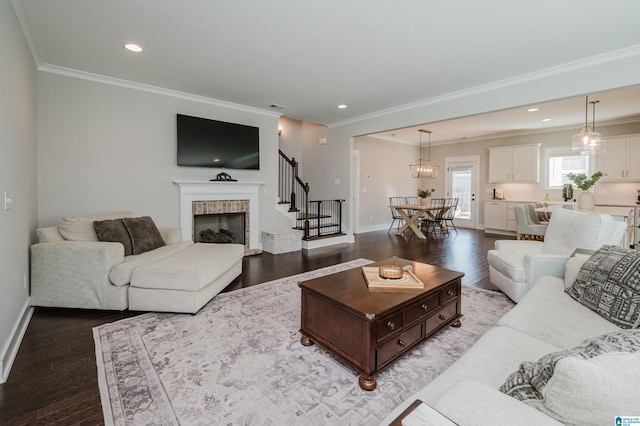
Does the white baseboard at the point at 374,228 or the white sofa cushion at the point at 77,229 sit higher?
the white sofa cushion at the point at 77,229

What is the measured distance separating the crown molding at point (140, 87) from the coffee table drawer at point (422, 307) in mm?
4439

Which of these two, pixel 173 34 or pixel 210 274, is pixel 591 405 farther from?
pixel 173 34

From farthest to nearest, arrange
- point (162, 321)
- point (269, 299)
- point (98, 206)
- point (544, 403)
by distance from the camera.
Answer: point (98, 206) → point (269, 299) → point (162, 321) → point (544, 403)

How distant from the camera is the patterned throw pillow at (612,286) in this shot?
1.63m

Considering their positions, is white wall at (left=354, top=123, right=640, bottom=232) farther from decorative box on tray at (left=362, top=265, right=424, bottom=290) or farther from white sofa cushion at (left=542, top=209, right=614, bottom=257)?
decorative box on tray at (left=362, top=265, right=424, bottom=290)

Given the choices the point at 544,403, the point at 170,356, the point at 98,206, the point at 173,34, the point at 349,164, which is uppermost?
the point at 173,34

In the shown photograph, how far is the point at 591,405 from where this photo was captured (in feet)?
2.33

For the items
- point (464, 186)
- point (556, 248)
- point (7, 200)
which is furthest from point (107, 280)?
point (464, 186)

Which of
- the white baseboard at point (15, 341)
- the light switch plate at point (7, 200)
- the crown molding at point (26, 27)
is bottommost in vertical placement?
the white baseboard at point (15, 341)

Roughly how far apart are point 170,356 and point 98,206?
114 inches

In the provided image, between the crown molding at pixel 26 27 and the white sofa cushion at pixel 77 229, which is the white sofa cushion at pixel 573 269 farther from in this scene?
the crown molding at pixel 26 27

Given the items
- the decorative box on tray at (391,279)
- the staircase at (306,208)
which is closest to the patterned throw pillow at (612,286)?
the decorative box on tray at (391,279)

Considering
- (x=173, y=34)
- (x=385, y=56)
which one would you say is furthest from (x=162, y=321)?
(x=385, y=56)

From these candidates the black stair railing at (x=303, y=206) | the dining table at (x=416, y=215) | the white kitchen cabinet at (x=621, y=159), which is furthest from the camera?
the dining table at (x=416, y=215)
